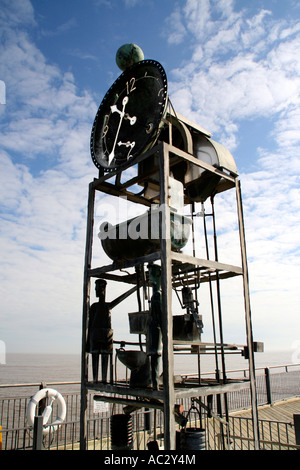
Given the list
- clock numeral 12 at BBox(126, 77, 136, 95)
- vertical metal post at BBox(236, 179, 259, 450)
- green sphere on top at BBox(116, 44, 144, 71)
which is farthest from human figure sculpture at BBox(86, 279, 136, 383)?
green sphere on top at BBox(116, 44, 144, 71)

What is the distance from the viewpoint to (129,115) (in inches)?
281

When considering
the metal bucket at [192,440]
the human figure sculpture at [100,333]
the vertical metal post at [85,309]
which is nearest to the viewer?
the metal bucket at [192,440]

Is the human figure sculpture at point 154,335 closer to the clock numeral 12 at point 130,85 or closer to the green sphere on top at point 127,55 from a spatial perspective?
the clock numeral 12 at point 130,85

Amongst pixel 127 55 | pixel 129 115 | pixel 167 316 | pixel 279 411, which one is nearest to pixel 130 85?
pixel 129 115

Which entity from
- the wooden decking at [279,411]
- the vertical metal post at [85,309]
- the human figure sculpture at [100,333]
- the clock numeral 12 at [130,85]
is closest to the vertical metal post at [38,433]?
the vertical metal post at [85,309]

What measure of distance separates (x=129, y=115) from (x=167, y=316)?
13.4ft

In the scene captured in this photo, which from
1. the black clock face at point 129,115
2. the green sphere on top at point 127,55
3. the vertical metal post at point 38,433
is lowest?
the vertical metal post at point 38,433

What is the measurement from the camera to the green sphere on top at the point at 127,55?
7.70 metres

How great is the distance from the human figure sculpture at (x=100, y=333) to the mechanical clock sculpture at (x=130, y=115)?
2613 mm

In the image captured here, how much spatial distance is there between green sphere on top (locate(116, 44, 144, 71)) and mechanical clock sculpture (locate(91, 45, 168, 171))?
38 cm

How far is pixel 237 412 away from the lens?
15.2 m

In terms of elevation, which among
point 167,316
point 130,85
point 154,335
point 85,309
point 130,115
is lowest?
point 154,335

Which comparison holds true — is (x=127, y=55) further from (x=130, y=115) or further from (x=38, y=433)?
(x=38, y=433)
